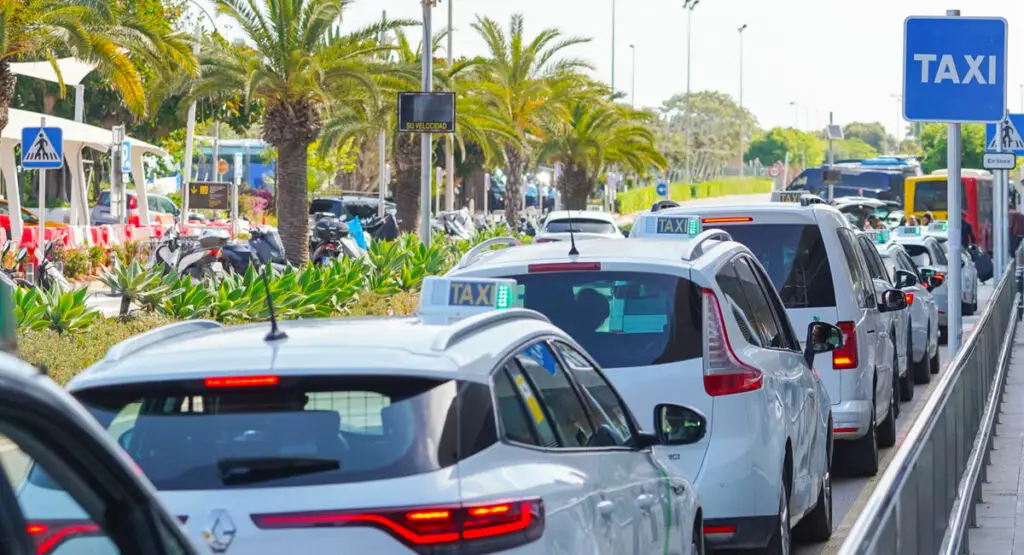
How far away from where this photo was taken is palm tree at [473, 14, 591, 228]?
4881 cm

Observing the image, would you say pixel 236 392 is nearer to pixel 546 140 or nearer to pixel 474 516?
pixel 474 516

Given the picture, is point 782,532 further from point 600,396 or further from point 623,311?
point 600,396

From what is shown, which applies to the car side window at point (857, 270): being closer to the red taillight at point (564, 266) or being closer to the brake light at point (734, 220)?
the brake light at point (734, 220)

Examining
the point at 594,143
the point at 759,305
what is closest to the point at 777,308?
the point at 759,305

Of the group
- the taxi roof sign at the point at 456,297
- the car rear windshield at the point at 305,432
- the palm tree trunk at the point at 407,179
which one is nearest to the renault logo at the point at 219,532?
the car rear windshield at the point at 305,432

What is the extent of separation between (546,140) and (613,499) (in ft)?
169

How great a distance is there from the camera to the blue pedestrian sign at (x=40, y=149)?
79.5 ft

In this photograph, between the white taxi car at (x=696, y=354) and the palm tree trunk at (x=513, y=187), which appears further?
the palm tree trunk at (x=513, y=187)

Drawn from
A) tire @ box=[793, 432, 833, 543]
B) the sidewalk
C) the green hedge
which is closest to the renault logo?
tire @ box=[793, 432, 833, 543]

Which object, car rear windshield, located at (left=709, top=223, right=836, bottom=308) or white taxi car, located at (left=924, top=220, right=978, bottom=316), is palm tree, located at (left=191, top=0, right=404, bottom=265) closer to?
white taxi car, located at (left=924, top=220, right=978, bottom=316)

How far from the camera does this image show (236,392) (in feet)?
14.1

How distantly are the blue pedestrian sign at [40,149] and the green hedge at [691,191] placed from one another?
Answer: 56056mm

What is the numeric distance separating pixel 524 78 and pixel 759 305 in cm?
4134

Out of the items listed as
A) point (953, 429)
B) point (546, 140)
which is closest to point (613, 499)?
point (953, 429)
